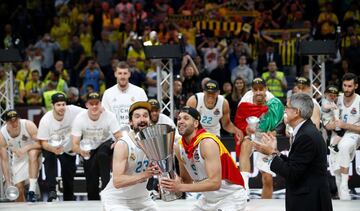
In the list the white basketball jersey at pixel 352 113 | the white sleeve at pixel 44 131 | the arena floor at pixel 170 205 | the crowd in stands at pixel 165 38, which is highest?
the crowd in stands at pixel 165 38

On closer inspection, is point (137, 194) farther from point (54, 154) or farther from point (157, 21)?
point (157, 21)

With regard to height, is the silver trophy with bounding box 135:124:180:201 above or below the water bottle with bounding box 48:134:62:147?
above

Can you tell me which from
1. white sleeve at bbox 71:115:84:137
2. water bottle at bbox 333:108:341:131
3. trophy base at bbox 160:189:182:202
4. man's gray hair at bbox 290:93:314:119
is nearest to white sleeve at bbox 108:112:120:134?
white sleeve at bbox 71:115:84:137

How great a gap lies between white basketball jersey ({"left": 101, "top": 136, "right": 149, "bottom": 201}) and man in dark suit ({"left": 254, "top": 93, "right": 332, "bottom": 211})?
1413 mm

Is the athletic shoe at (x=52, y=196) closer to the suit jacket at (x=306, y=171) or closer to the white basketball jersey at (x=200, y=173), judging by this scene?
the white basketball jersey at (x=200, y=173)

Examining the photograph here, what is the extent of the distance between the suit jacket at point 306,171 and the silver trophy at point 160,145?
94cm

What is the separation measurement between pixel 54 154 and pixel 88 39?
721 centimetres

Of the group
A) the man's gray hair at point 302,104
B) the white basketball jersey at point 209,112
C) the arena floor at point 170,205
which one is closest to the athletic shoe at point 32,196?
the arena floor at point 170,205

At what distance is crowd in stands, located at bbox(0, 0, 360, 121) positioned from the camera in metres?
19.0

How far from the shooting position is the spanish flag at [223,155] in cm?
946

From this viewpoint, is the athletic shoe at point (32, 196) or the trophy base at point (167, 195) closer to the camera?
the trophy base at point (167, 195)

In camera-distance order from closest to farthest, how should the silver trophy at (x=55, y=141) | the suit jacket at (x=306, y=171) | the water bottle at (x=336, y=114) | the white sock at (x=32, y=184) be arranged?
the suit jacket at (x=306, y=171)
the white sock at (x=32, y=184)
the silver trophy at (x=55, y=141)
the water bottle at (x=336, y=114)

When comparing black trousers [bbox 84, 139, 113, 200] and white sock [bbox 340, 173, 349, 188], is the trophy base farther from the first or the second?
white sock [bbox 340, 173, 349, 188]

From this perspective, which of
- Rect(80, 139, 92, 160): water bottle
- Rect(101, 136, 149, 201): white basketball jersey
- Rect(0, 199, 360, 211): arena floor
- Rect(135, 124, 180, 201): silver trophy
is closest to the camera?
Rect(135, 124, 180, 201): silver trophy
